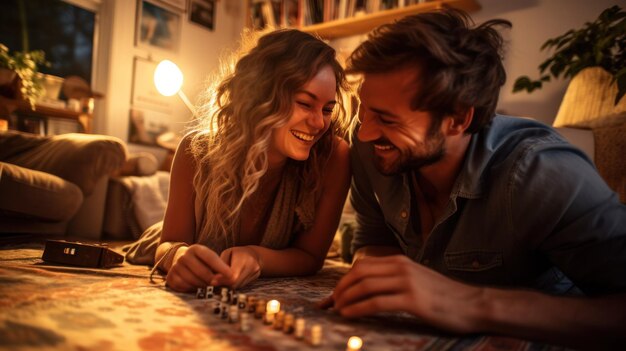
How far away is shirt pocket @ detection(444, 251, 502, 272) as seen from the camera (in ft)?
3.49

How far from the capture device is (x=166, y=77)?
10.9 feet

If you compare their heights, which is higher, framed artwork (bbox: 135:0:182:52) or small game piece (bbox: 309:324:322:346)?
framed artwork (bbox: 135:0:182:52)

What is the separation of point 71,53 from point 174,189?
294 cm

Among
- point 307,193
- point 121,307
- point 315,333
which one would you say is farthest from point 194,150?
point 315,333

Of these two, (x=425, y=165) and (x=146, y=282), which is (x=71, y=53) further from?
(x=425, y=165)

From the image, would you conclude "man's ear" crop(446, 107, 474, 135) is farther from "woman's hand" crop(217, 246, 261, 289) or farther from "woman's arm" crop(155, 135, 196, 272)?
"woman's arm" crop(155, 135, 196, 272)

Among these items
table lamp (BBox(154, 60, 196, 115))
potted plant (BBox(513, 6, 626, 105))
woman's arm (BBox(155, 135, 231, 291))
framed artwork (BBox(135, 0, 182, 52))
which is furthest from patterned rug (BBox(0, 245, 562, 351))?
framed artwork (BBox(135, 0, 182, 52))

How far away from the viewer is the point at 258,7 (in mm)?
4219

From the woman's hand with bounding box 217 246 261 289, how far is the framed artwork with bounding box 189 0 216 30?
3.63m

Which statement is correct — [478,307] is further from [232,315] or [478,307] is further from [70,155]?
[70,155]

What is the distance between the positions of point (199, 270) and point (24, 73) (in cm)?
257

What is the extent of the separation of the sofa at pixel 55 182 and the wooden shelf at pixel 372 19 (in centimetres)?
144

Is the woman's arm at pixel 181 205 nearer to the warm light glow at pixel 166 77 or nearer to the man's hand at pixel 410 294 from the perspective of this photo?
the man's hand at pixel 410 294

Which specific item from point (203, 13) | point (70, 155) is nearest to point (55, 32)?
point (203, 13)
